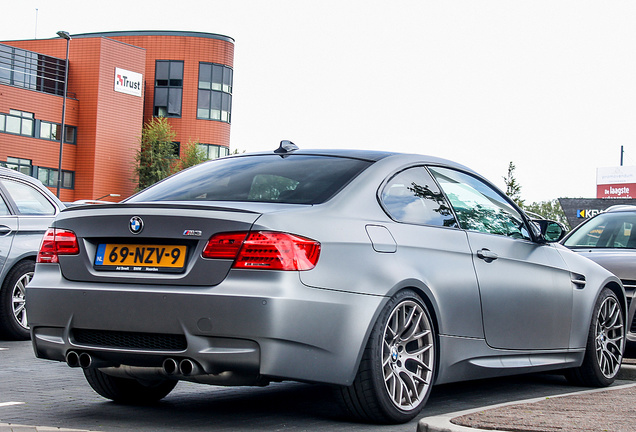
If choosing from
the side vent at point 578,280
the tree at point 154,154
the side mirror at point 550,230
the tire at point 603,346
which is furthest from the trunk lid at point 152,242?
the tree at point 154,154

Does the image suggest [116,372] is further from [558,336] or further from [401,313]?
[558,336]

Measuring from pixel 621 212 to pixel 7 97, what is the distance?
5145 cm

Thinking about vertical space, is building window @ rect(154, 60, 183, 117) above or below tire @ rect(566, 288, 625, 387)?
above

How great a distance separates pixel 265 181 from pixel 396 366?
1295 mm

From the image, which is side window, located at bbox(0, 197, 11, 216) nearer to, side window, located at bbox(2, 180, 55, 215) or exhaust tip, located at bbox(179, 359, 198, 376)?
side window, located at bbox(2, 180, 55, 215)

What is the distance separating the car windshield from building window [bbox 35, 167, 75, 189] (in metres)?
51.9

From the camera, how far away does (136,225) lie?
4.65 meters

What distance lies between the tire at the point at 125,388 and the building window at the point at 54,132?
55737 mm

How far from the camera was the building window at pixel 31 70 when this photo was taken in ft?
186

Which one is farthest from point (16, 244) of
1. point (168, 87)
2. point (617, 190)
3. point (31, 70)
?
point (617, 190)

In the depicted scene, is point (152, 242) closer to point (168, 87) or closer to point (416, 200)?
point (416, 200)

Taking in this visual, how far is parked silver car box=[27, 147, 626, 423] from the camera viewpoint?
443cm

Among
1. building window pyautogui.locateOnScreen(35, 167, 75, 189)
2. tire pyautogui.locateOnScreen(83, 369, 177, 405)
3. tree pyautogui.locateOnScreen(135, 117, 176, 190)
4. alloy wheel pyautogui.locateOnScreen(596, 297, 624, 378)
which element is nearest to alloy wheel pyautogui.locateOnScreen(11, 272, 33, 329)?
tire pyautogui.locateOnScreen(83, 369, 177, 405)

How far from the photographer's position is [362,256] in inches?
189
